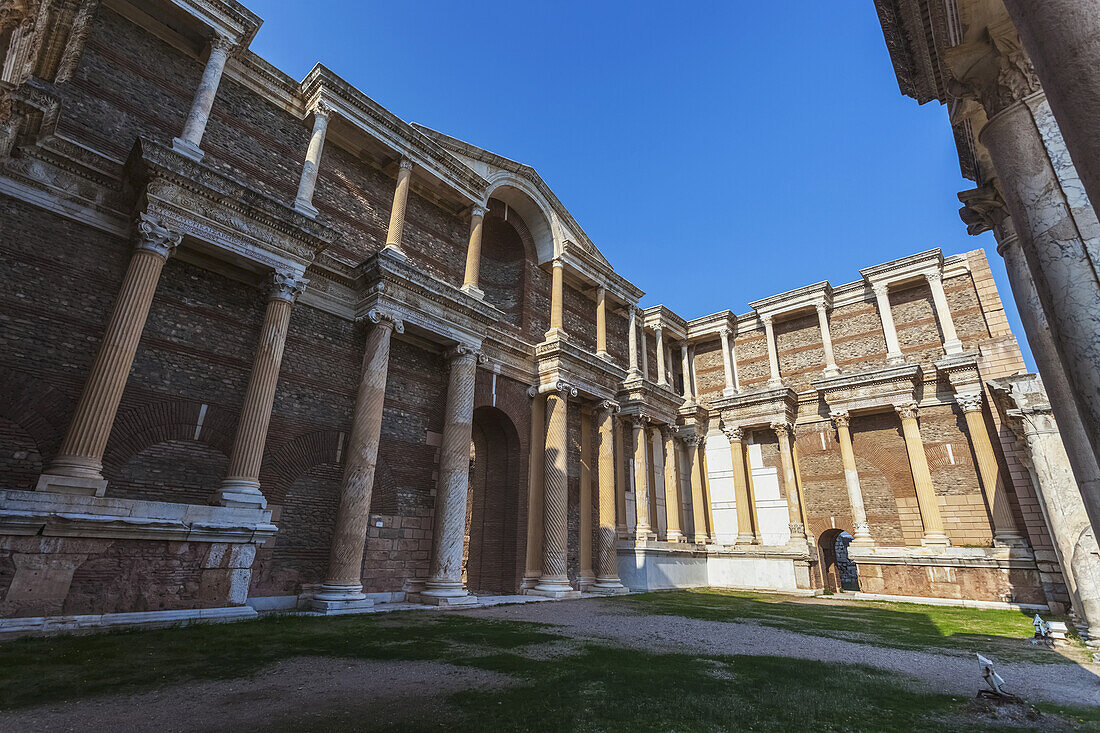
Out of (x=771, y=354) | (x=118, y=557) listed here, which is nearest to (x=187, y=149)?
(x=118, y=557)

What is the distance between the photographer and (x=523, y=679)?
17.7 feet

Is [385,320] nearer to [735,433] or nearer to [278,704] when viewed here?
[278,704]

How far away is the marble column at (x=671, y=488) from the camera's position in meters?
22.0

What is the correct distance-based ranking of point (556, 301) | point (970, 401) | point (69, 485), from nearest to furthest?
1. point (69, 485)
2. point (556, 301)
3. point (970, 401)

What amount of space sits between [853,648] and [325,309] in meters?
13.1

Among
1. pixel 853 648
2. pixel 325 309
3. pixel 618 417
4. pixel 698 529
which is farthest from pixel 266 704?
pixel 698 529

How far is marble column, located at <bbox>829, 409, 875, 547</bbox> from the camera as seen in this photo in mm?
20766

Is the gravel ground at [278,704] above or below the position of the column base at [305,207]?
below

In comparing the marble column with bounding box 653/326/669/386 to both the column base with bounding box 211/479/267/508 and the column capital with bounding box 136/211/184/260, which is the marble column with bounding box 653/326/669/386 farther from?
the column capital with bounding box 136/211/184/260

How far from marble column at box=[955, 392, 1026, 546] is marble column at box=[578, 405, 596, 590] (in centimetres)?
1415

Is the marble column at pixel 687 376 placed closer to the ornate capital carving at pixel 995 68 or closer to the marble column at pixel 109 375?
the ornate capital carving at pixel 995 68

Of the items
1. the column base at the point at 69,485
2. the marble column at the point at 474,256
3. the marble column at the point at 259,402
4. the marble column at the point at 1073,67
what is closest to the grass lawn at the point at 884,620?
the marble column at the point at 1073,67

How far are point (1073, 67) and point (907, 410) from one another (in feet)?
69.8

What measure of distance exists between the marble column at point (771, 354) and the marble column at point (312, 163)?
2050cm
